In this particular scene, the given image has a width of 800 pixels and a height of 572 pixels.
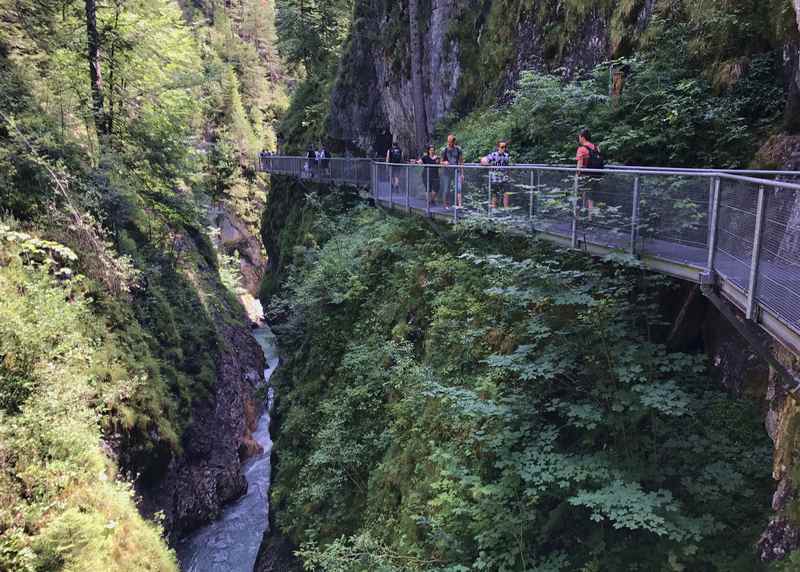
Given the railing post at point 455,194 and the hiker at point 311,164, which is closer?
the railing post at point 455,194

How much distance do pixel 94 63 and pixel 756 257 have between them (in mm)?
17803

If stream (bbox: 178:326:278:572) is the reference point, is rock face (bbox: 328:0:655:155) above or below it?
above

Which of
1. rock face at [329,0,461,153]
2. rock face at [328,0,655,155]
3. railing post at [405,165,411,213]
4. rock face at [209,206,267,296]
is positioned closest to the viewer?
rock face at [328,0,655,155]

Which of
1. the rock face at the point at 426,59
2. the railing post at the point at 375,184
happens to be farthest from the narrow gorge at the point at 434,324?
the railing post at the point at 375,184

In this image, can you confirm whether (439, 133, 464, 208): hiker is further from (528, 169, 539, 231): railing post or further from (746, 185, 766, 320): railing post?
(746, 185, 766, 320): railing post

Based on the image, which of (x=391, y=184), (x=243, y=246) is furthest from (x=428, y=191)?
(x=243, y=246)

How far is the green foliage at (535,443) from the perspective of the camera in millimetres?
4707

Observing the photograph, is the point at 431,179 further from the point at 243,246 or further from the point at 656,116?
the point at 243,246

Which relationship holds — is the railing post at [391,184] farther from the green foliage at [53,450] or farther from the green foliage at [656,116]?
the green foliage at [53,450]

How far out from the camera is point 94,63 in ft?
50.9

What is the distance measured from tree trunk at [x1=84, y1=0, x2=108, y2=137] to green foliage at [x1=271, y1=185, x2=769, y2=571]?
1147cm

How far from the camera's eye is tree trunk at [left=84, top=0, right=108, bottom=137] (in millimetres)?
15070

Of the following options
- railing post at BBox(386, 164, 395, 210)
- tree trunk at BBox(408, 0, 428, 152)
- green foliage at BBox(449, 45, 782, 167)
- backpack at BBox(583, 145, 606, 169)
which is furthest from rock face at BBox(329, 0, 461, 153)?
backpack at BBox(583, 145, 606, 169)

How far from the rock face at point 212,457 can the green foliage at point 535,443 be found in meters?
4.23
